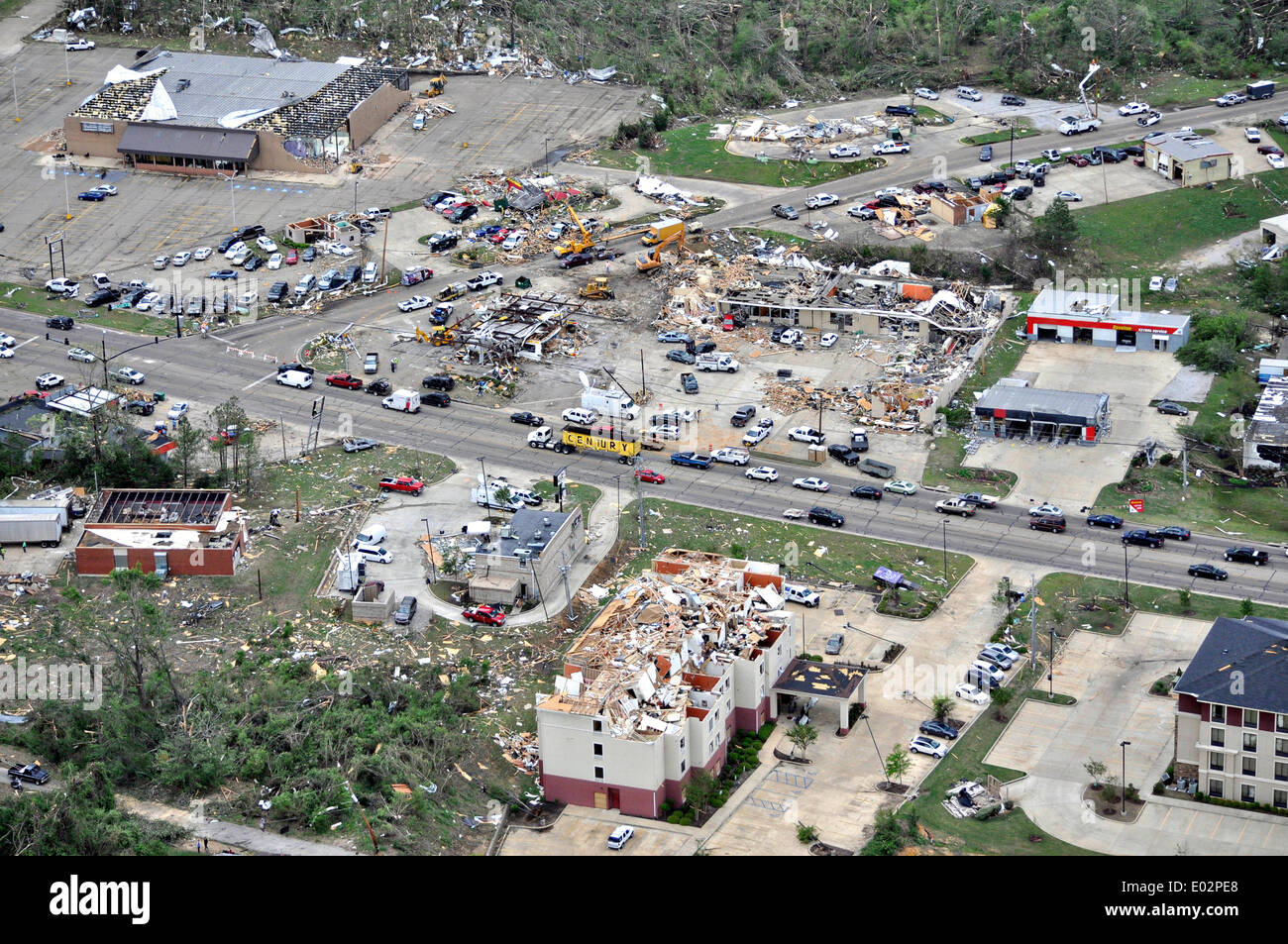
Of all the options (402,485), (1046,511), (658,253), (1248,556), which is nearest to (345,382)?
(402,485)

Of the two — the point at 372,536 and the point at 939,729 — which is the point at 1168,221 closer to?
the point at 939,729

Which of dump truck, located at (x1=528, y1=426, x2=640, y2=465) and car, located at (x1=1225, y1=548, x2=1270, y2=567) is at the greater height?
dump truck, located at (x1=528, y1=426, x2=640, y2=465)

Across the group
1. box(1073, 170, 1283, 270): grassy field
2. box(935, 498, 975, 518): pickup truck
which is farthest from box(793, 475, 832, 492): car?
box(1073, 170, 1283, 270): grassy field

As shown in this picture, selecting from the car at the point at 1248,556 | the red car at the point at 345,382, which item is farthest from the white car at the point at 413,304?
the car at the point at 1248,556

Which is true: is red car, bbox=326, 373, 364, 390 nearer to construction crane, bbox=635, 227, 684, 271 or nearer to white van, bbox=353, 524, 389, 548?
white van, bbox=353, 524, 389, 548

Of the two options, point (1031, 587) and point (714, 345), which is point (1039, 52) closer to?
point (714, 345)

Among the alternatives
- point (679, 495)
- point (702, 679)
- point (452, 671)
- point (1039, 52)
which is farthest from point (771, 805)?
point (1039, 52)
